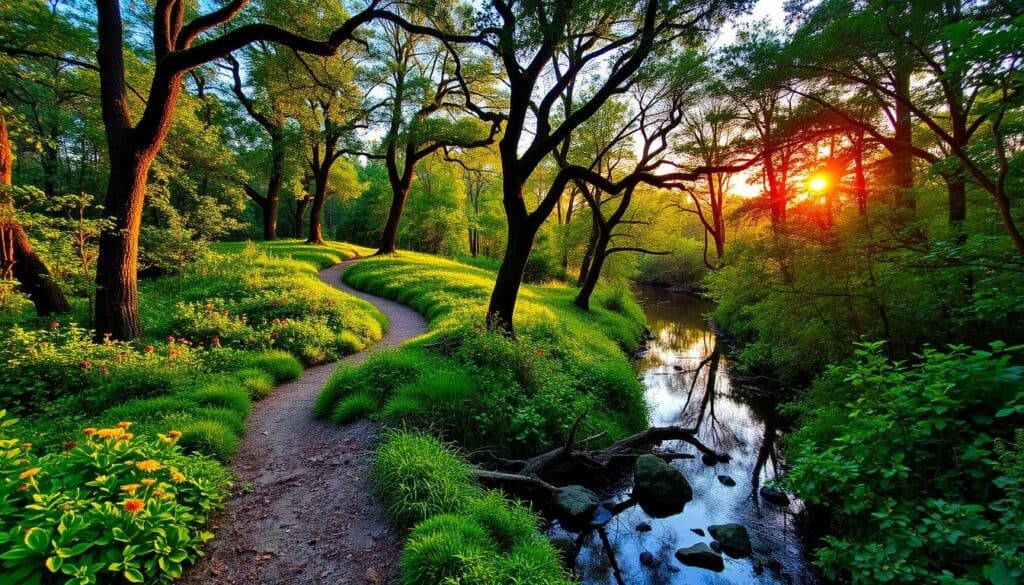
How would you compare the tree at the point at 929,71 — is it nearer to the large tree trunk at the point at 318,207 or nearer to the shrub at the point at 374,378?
the shrub at the point at 374,378

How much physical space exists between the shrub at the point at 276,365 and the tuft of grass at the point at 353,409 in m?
1.95

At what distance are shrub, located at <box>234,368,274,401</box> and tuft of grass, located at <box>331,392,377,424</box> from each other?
4.99 feet

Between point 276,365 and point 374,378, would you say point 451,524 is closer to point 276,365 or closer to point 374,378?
point 374,378

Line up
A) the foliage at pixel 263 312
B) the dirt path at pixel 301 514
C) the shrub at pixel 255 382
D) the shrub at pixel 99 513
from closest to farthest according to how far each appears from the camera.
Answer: the shrub at pixel 99 513
the dirt path at pixel 301 514
the shrub at pixel 255 382
the foliage at pixel 263 312

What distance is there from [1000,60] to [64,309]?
50.4 ft

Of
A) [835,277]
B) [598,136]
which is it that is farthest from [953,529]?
[598,136]

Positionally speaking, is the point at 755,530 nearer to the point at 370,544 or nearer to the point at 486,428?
the point at 486,428

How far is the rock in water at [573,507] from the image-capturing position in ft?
17.5

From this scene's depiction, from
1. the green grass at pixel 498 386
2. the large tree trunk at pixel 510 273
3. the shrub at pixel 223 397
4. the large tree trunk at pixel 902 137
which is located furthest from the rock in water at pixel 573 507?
the large tree trunk at pixel 902 137

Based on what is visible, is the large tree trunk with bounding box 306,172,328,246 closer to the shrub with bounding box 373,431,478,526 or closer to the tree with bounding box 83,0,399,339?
the tree with bounding box 83,0,399,339

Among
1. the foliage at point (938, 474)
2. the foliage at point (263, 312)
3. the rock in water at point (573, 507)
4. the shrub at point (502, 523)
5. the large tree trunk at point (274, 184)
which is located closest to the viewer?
the foliage at point (938, 474)

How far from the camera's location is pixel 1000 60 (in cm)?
392

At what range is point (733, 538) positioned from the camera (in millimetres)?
5285

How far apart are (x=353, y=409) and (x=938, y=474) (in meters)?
6.68
